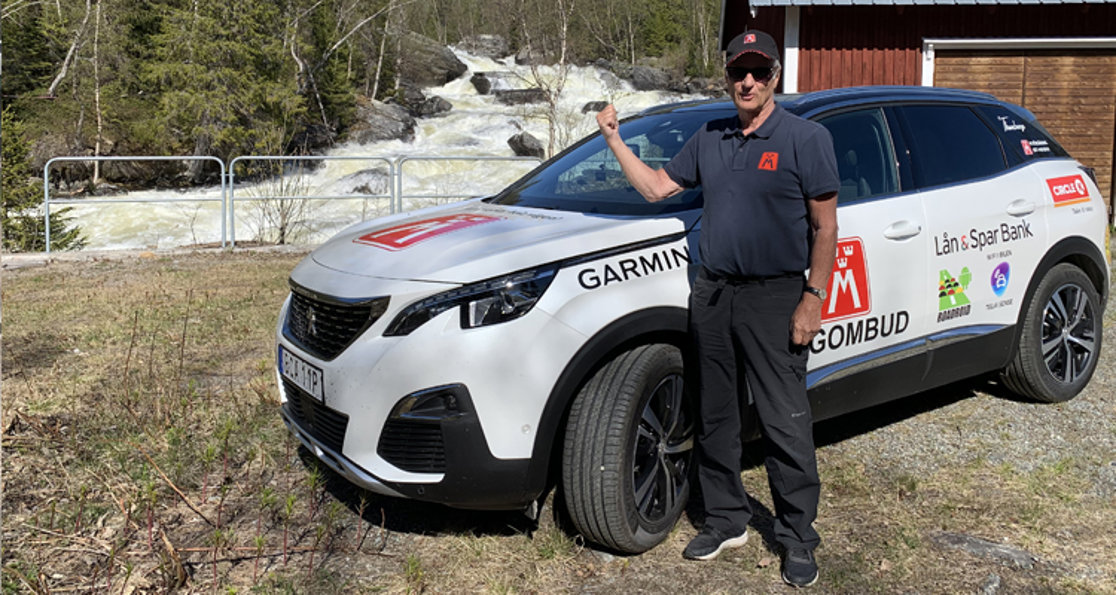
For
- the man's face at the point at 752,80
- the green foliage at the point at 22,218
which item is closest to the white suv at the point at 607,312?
the man's face at the point at 752,80

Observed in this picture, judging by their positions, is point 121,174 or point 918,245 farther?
point 121,174

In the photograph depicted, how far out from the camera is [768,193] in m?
2.95

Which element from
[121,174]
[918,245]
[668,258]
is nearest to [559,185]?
[668,258]

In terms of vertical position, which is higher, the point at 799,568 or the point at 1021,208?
the point at 1021,208

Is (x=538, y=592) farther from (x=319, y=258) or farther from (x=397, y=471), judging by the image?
(x=319, y=258)

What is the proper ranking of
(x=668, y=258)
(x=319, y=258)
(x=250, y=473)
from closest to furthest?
(x=668, y=258) → (x=319, y=258) → (x=250, y=473)

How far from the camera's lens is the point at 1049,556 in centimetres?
329

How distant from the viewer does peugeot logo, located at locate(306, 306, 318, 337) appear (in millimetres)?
3355

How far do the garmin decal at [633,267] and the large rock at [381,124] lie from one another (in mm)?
31664

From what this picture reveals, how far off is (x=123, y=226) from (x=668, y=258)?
66.1ft

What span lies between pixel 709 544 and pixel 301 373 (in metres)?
1.63

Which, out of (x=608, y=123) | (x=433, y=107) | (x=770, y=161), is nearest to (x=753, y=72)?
(x=770, y=161)

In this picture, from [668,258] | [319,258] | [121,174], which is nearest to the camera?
[668,258]

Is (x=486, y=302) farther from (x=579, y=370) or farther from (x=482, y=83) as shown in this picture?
(x=482, y=83)
